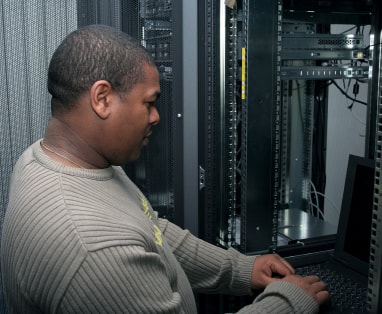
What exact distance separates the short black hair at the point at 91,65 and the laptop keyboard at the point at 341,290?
726 mm

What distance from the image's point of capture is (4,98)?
56.4 inches

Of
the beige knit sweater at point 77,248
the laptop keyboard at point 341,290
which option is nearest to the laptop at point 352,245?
the laptop keyboard at point 341,290

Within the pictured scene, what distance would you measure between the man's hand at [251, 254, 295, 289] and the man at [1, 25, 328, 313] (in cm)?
19

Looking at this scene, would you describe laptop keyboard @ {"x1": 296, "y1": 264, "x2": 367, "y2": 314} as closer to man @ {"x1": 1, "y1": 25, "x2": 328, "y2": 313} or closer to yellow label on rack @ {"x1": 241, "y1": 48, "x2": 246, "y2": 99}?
man @ {"x1": 1, "y1": 25, "x2": 328, "y2": 313}

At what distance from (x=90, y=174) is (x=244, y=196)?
58 cm

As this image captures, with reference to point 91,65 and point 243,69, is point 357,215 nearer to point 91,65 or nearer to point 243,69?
point 243,69

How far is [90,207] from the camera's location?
29.2 inches

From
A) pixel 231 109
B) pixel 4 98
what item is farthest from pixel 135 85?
pixel 4 98

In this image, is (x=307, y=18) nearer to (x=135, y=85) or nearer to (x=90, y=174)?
(x=135, y=85)

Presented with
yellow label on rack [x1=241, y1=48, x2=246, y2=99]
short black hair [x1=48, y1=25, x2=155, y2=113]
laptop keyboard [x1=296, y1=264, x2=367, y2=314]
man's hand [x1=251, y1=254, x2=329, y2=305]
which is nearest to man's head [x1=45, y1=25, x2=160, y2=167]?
short black hair [x1=48, y1=25, x2=155, y2=113]

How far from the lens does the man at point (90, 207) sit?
695 millimetres

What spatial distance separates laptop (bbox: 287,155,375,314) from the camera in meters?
1.12

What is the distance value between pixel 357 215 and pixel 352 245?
0.28 feet

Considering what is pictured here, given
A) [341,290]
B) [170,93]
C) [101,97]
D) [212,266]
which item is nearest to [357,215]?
[341,290]
